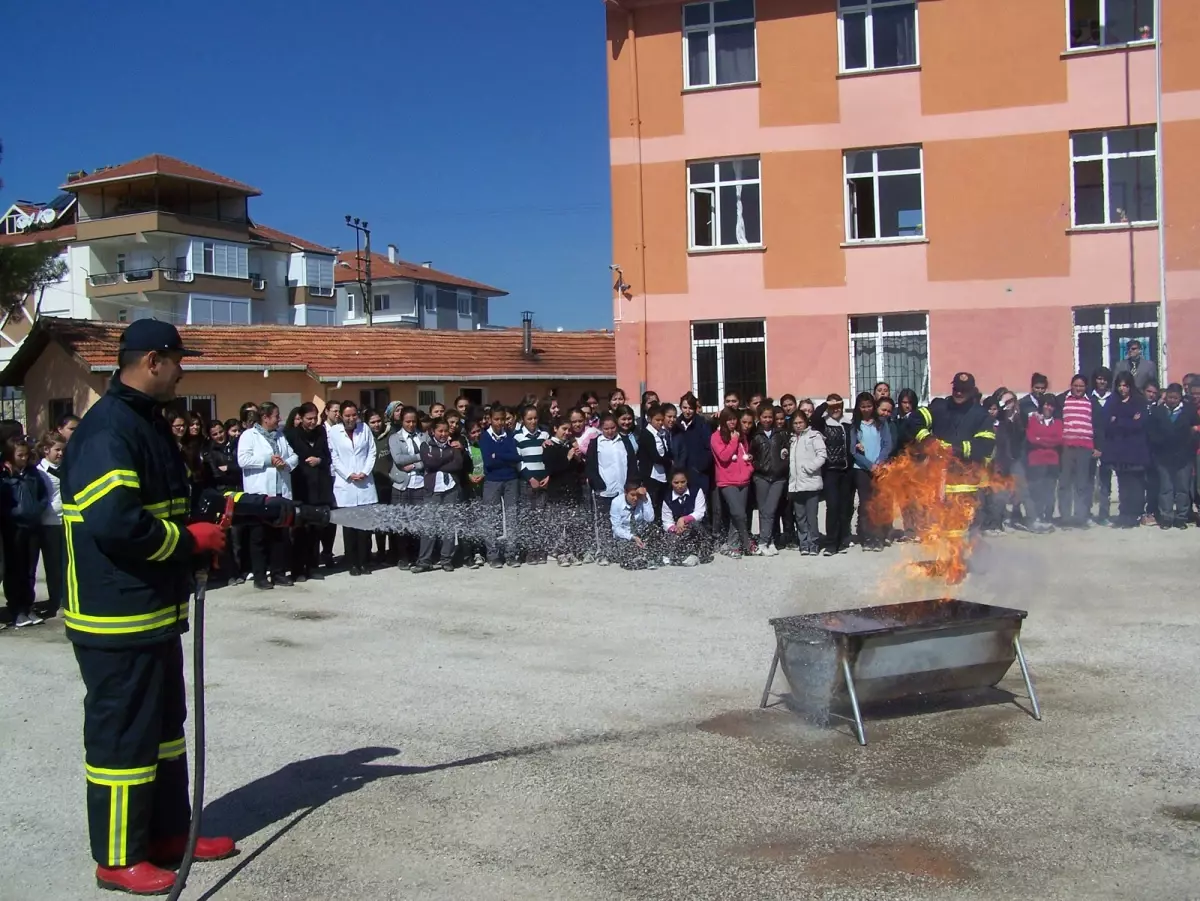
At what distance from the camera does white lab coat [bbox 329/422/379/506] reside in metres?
12.9

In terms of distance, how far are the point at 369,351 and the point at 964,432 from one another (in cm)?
2542

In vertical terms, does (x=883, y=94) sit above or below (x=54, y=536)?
above

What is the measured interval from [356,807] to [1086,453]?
1235 centimetres

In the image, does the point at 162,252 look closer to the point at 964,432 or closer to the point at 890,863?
the point at 964,432

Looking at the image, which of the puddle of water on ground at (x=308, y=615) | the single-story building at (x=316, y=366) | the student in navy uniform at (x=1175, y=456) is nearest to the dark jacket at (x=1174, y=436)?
the student in navy uniform at (x=1175, y=456)

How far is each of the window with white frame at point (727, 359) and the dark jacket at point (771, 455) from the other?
8.21m

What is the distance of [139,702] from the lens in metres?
4.82

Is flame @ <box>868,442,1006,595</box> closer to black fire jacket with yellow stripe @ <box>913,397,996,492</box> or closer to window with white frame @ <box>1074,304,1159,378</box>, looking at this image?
black fire jacket with yellow stripe @ <box>913,397,996,492</box>

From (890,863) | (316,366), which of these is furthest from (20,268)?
(890,863)

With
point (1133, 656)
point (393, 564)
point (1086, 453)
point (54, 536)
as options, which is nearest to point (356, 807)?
point (1133, 656)

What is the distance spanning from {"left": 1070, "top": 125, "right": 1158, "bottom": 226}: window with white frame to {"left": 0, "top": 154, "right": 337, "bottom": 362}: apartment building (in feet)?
160

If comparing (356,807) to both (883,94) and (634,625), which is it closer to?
(634,625)

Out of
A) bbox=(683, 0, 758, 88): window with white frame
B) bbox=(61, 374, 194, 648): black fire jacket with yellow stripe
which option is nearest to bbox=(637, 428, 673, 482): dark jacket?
bbox=(61, 374, 194, 648): black fire jacket with yellow stripe

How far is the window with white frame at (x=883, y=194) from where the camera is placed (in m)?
21.2
